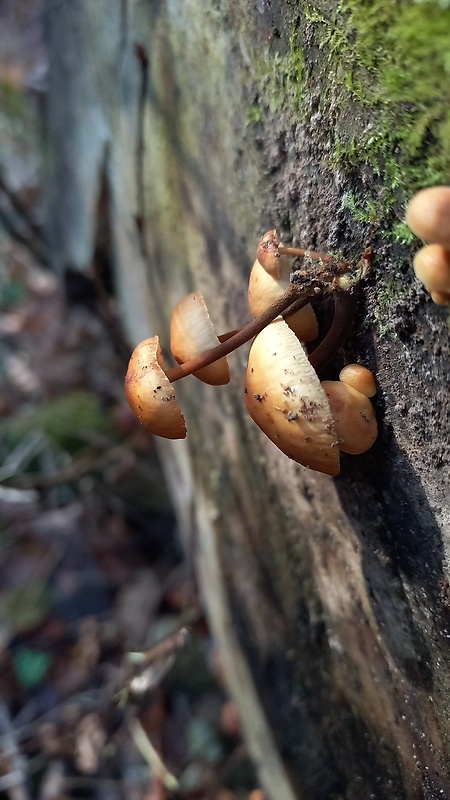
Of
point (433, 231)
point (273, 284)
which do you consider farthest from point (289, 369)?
point (433, 231)

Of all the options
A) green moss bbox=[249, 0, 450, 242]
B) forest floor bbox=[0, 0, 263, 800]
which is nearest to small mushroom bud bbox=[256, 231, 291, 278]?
green moss bbox=[249, 0, 450, 242]

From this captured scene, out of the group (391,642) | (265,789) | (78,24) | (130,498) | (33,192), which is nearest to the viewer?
(391,642)

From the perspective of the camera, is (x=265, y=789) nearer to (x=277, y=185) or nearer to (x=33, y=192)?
(x=277, y=185)

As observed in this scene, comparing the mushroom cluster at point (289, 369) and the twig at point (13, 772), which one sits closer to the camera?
the mushroom cluster at point (289, 369)

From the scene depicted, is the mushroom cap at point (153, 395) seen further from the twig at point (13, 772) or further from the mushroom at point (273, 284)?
the twig at point (13, 772)

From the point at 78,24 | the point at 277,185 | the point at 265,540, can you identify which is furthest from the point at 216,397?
the point at 78,24

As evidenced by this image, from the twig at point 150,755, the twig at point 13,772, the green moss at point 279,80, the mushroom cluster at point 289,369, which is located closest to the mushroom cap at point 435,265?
the mushroom cluster at point 289,369

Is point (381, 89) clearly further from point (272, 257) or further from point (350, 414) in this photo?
point (350, 414)
